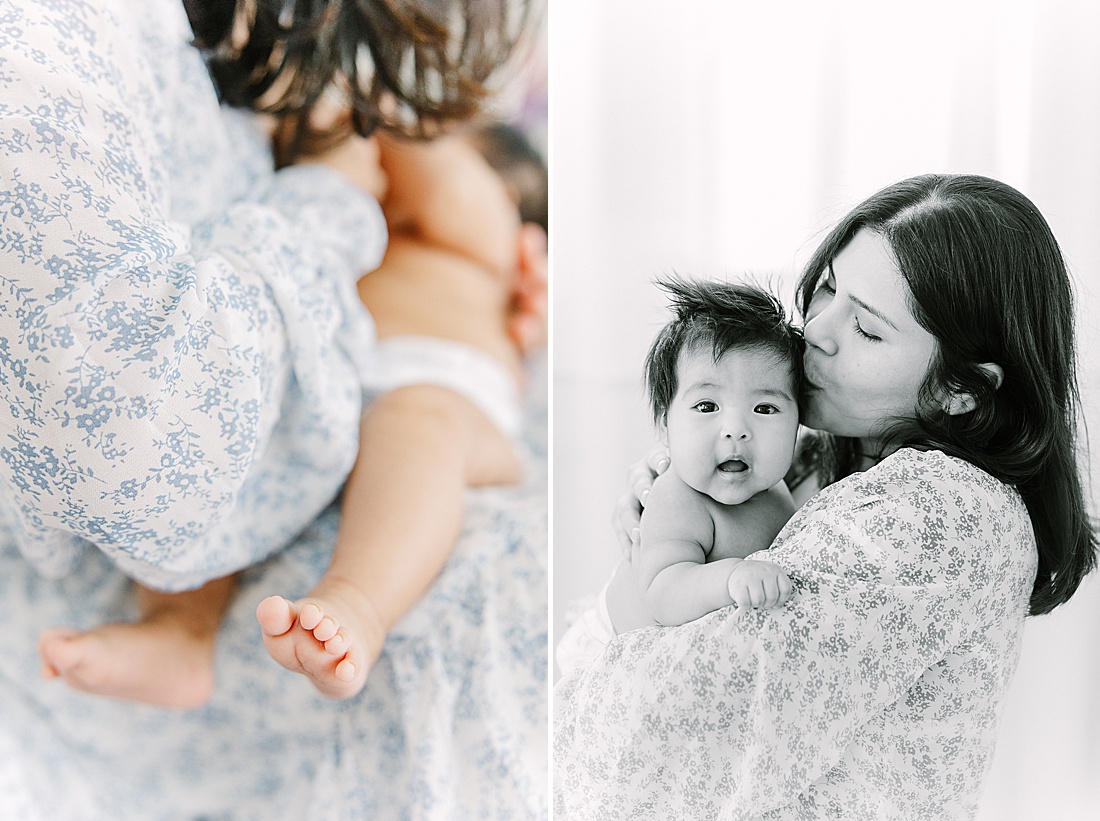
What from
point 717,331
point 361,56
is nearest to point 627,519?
point 717,331

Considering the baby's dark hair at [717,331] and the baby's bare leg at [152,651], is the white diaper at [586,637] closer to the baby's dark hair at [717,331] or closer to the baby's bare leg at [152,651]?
the baby's dark hair at [717,331]

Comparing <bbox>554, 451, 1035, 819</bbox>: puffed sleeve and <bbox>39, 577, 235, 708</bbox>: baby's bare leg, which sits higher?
<bbox>554, 451, 1035, 819</bbox>: puffed sleeve

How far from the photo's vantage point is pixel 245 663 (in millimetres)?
911

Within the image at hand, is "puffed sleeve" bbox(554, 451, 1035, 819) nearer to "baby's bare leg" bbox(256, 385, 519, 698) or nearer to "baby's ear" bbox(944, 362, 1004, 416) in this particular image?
"baby's ear" bbox(944, 362, 1004, 416)

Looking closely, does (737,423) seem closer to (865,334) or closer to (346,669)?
(865,334)

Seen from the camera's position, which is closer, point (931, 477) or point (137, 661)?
point (931, 477)

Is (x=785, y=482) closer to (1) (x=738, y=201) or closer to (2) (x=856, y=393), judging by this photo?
(2) (x=856, y=393)

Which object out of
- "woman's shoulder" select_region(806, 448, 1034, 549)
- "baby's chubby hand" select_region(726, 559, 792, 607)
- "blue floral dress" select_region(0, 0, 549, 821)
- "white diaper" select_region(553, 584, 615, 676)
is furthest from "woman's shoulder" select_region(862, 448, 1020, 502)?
"blue floral dress" select_region(0, 0, 549, 821)

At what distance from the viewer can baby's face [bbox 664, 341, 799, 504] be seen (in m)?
0.68

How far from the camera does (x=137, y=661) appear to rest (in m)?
0.86

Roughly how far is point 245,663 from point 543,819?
36 cm

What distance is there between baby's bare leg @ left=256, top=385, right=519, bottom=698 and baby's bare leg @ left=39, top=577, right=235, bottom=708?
136mm

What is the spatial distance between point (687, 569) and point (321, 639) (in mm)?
328

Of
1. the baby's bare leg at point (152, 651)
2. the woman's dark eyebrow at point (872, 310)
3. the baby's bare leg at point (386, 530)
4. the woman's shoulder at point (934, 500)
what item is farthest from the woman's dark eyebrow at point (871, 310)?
the baby's bare leg at point (152, 651)
